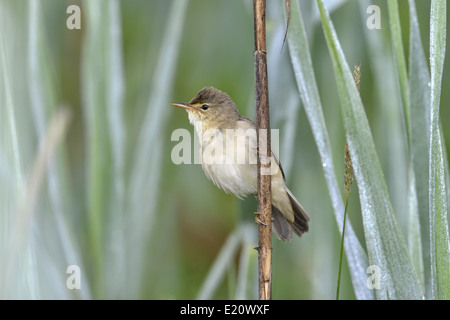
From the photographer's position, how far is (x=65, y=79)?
2.22 m

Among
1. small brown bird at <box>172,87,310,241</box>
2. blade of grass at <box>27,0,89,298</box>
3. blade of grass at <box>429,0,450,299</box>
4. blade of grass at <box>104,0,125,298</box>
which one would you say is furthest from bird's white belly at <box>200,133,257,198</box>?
blade of grass at <box>429,0,450,299</box>

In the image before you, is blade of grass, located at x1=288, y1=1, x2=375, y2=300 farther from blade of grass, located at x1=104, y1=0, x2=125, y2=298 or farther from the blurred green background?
blade of grass, located at x1=104, y1=0, x2=125, y2=298

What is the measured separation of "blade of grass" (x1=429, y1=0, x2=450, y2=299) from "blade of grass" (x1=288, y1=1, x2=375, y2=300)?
21 cm

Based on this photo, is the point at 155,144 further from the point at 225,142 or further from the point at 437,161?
the point at 437,161

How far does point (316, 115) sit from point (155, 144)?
517 mm

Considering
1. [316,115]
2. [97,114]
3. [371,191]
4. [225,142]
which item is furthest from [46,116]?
[371,191]

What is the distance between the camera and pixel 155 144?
1.63 meters

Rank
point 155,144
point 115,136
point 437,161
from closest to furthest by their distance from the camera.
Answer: point 437,161 < point 115,136 < point 155,144

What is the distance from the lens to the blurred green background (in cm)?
150

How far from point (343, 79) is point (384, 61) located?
24.7 inches

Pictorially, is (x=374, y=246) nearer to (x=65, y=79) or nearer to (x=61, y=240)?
(x=61, y=240)

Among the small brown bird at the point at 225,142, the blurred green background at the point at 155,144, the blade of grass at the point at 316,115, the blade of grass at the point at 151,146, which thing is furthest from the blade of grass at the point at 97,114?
the blade of grass at the point at 316,115

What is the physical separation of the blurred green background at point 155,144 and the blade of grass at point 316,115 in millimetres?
150

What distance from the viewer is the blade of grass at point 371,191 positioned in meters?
1.19
